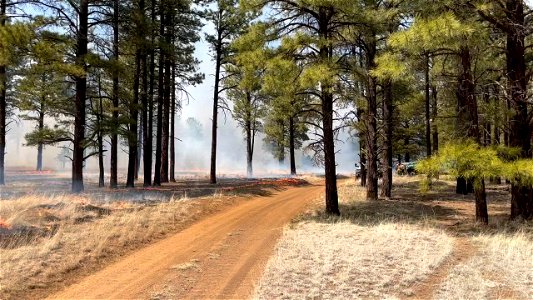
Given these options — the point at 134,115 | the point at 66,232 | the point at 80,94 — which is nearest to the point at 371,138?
the point at 134,115

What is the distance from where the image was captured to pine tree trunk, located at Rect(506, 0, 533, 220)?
11.7m

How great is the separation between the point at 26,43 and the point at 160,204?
7048 mm

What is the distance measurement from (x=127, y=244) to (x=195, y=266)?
260 cm

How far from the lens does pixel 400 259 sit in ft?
28.0

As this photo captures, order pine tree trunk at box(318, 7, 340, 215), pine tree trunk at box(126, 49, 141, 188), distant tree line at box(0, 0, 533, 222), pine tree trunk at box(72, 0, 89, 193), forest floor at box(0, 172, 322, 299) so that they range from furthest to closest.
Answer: pine tree trunk at box(126, 49, 141, 188) → pine tree trunk at box(72, 0, 89, 193) → pine tree trunk at box(318, 7, 340, 215) → distant tree line at box(0, 0, 533, 222) → forest floor at box(0, 172, 322, 299)

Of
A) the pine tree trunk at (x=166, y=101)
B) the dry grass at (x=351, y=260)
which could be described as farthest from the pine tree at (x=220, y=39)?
the dry grass at (x=351, y=260)

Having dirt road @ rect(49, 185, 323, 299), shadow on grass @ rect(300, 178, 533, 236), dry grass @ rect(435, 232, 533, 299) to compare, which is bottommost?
dry grass @ rect(435, 232, 533, 299)

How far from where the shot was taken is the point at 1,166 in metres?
22.7

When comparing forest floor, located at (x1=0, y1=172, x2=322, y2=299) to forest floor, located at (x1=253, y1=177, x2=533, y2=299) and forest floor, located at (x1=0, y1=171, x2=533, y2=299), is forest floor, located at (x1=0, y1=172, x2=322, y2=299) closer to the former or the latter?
forest floor, located at (x1=0, y1=171, x2=533, y2=299)

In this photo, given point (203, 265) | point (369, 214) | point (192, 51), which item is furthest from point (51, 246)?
point (192, 51)

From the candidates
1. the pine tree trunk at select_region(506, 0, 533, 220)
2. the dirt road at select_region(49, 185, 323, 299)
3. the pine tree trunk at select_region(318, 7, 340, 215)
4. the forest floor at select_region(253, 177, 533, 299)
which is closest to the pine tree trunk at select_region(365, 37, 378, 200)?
the forest floor at select_region(253, 177, 533, 299)

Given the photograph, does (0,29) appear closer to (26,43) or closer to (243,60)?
(26,43)

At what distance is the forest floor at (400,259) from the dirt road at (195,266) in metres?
0.50

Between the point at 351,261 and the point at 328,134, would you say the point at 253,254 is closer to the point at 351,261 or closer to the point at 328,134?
the point at 351,261
